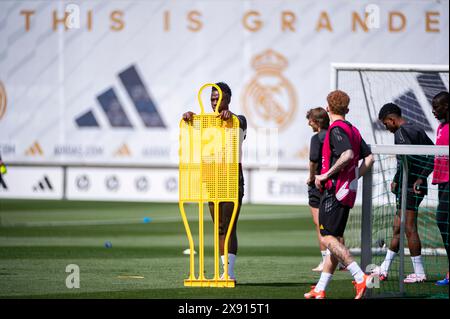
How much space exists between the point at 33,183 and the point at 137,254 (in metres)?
18.7

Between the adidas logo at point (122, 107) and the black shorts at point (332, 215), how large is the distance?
23.7 metres

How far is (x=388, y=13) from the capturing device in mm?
33750

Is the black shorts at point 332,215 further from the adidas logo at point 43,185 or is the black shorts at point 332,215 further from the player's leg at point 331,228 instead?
the adidas logo at point 43,185

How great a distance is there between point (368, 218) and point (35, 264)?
525cm

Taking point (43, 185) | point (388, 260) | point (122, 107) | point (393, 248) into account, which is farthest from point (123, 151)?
point (393, 248)

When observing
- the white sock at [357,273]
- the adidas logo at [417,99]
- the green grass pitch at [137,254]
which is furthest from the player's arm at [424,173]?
the adidas logo at [417,99]

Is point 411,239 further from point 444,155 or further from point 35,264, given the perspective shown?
point 35,264

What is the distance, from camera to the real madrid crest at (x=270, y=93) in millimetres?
33959

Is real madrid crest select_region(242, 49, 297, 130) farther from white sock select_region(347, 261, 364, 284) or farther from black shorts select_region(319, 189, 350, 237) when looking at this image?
white sock select_region(347, 261, 364, 284)

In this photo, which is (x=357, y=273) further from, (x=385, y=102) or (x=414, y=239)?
(x=385, y=102)

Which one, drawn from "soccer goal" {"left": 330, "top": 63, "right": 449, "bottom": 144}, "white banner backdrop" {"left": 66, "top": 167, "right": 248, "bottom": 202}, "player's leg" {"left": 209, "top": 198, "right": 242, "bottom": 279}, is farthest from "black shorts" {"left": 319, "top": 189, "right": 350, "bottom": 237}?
"white banner backdrop" {"left": 66, "top": 167, "right": 248, "bottom": 202}

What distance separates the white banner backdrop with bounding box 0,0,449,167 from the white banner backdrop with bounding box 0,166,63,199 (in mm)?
522
